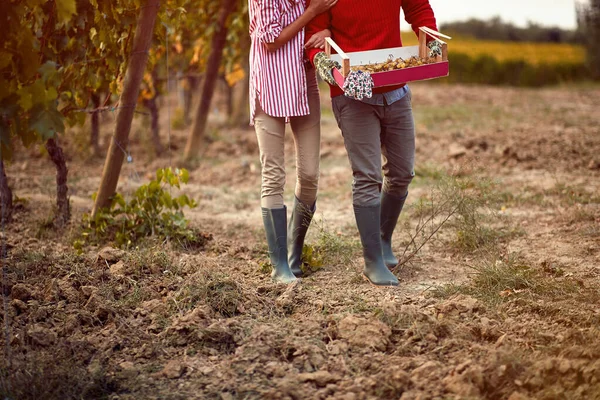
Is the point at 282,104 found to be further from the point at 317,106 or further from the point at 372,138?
the point at 372,138

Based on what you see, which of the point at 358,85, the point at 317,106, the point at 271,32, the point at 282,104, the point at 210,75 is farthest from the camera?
the point at 210,75

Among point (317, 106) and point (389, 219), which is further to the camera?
point (389, 219)

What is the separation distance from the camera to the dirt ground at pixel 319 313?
101 inches

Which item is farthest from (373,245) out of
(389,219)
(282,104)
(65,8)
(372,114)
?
(65,8)

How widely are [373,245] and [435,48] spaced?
1.03 m

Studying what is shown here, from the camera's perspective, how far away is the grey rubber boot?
143 inches

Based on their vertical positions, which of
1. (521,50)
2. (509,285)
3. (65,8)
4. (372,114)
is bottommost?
(509,285)

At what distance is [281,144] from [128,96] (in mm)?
1380

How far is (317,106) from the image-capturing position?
3.57m

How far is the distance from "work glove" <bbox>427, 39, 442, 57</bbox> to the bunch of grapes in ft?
0.09

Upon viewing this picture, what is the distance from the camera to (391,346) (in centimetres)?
288

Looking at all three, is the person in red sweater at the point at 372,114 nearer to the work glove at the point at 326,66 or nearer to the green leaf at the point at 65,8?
the work glove at the point at 326,66

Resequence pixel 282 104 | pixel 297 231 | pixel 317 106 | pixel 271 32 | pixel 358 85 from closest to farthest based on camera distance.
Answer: pixel 358 85 → pixel 271 32 → pixel 282 104 → pixel 317 106 → pixel 297 231

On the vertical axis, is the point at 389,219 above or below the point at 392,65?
below
